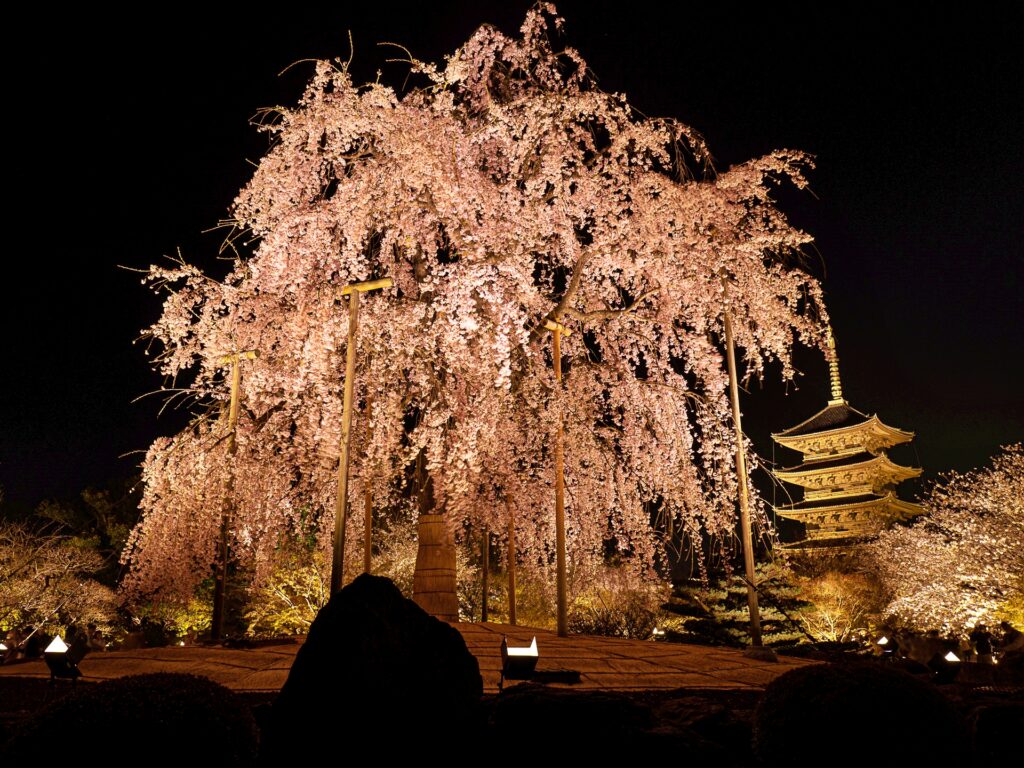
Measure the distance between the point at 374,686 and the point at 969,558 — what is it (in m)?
22.8

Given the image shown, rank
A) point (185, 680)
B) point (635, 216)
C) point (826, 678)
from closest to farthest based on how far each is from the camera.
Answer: point (185, 680) → point (826, 678) → point (635, 216)

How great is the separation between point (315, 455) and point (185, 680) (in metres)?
7.97

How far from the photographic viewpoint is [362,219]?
10.2 metres

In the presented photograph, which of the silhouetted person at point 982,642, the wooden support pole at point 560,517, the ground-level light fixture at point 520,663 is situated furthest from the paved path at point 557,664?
the silhouetted person at point 982,642

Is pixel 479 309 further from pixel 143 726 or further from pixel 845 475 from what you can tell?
pixel 845 475

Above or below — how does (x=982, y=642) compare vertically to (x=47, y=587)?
below

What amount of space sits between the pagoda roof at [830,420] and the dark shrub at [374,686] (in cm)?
4165

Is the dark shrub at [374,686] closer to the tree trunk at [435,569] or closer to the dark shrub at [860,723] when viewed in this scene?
the dark shrub at [860,723]

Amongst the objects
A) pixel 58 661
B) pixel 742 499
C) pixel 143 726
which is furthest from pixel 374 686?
pixel 742 499

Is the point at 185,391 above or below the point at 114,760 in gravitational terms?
above

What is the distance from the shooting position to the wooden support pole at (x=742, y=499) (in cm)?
1101

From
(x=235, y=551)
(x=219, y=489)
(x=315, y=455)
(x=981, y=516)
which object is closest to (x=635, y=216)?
(x=315, y=455)

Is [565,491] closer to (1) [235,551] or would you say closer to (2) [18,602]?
(1) [235,551]

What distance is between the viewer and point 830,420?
4259cm
